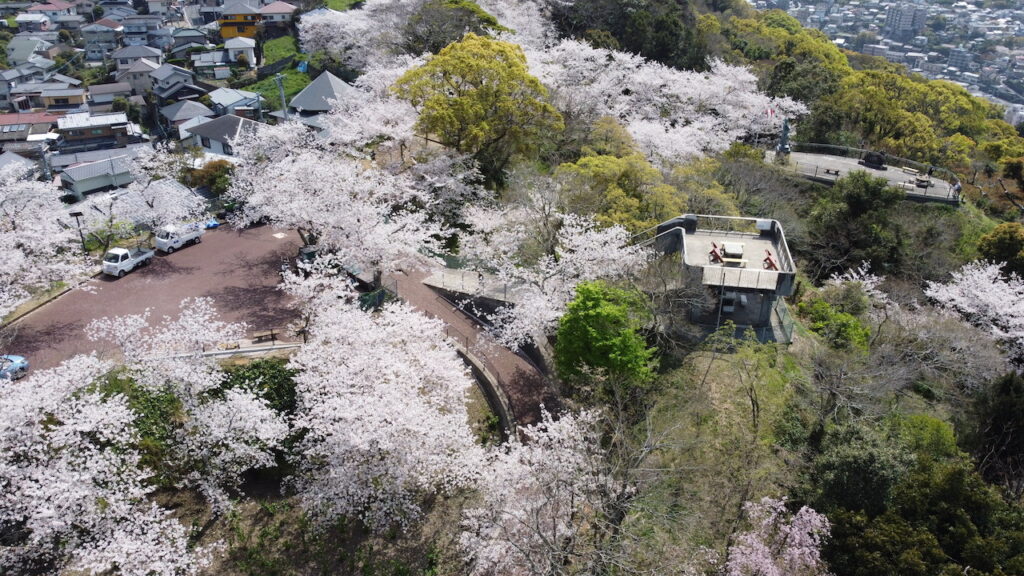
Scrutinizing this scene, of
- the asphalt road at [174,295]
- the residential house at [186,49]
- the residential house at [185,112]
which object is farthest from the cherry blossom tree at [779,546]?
the residential house at [186,49]

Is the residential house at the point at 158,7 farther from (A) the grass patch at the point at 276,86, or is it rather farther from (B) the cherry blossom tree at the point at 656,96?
(B) the cherry blossom tree at the point at 656,96

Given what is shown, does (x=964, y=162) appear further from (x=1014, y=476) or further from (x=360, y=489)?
(x=360, y=489)

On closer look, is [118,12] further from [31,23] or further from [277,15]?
[277,15]

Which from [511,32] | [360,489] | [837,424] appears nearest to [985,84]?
[511,32]

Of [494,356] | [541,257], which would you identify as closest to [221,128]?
[541,257]

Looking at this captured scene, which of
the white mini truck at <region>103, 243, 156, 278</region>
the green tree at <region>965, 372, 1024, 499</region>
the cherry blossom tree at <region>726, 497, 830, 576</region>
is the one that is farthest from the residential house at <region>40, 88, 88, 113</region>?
the green tree at <region>965, 372, 1024, 499</region>

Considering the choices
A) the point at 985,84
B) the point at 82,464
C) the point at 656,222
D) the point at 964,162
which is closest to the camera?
the point at 82,464
